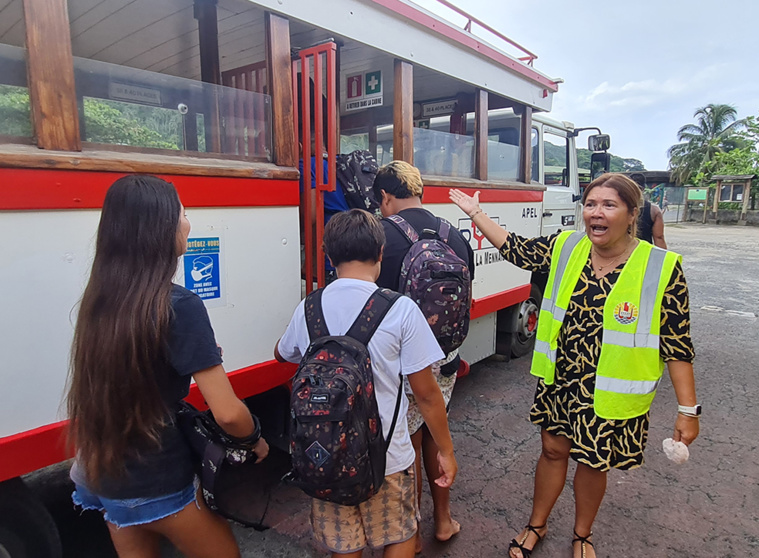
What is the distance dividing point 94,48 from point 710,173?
3536 centimetres

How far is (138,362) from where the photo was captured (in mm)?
1253

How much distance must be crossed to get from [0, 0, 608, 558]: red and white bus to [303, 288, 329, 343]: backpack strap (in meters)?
0.52

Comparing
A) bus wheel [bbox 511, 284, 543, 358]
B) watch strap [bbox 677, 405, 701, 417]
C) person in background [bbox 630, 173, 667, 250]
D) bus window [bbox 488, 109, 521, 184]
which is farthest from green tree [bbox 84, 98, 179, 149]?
person in background [bbox 630, 173, 667, 250]

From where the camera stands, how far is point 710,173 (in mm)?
30719

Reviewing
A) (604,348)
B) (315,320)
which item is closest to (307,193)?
(315,320)

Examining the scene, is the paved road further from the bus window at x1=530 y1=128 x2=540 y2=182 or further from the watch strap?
the bus window at x1=530 y1=128 x2=540 y2=182

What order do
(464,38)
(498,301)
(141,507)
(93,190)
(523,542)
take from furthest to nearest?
1. (498,301)
2. (464,38)
3. (523,542)
4. (93,190)
5. (141,507)

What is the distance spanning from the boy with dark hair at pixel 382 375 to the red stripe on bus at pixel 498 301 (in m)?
2.17

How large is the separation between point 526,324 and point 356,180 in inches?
113

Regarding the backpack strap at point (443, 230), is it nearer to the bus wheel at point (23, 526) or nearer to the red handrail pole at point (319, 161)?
the red handrail pole at point (319, 161)

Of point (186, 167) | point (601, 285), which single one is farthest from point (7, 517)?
point (601, 285)

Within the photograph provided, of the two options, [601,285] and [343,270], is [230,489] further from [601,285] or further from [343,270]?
[601,285]

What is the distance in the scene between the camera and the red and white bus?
162 centimetres

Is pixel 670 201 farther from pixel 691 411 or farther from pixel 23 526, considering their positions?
pixel 23 526
